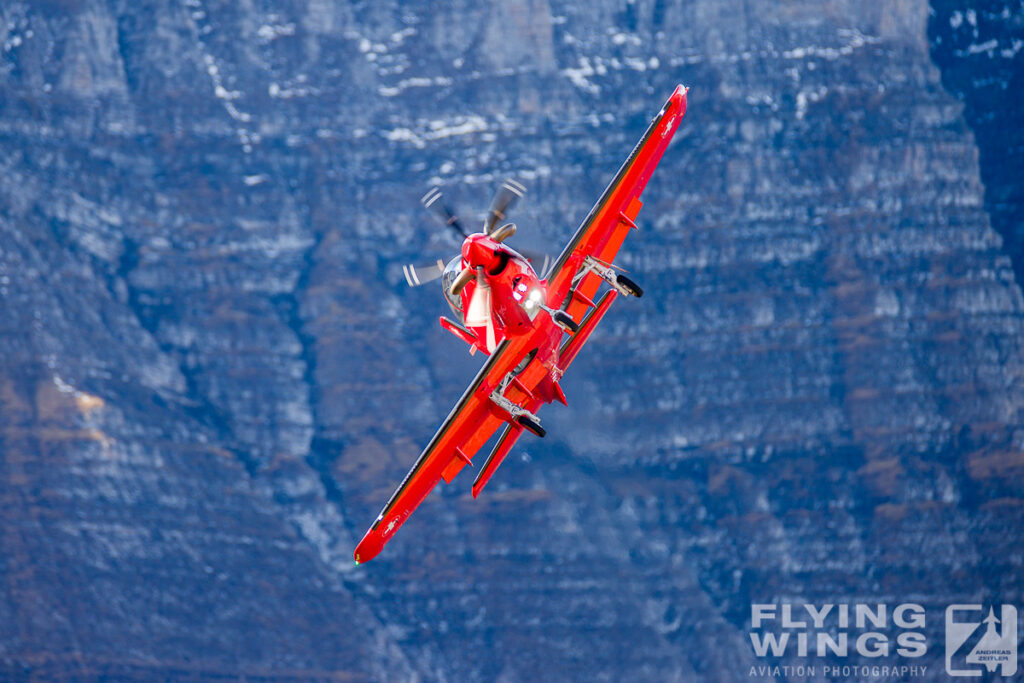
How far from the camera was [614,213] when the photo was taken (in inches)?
2512

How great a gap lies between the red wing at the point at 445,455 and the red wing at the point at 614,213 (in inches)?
206

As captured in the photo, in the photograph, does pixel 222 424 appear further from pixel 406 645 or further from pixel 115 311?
pixel 406 645

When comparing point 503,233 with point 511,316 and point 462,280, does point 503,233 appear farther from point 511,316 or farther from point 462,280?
point 511,316

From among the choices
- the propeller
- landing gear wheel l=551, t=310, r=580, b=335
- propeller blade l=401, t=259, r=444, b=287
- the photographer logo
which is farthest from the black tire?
the photographer logo

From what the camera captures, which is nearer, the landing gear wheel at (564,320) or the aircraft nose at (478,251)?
the aircraft nose at (478,251)

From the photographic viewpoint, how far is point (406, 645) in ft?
356

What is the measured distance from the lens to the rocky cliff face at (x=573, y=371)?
106m

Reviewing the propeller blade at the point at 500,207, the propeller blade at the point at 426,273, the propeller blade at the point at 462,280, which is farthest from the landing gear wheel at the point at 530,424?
the propeller blade at the point at 500,207

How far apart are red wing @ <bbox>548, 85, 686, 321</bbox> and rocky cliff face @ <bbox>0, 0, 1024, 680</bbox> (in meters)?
40.2

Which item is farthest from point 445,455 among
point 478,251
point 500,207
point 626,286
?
point 500,207

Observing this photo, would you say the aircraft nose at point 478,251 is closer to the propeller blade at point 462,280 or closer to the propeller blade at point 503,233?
the propeller blade at point 462,280

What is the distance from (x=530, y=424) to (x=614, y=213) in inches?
427

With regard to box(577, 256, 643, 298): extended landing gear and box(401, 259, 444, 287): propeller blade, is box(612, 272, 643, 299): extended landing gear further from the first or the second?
box(401, 259, 444, 287): propeller blade

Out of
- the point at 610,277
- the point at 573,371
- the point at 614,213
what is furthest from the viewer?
the point at 573,371
